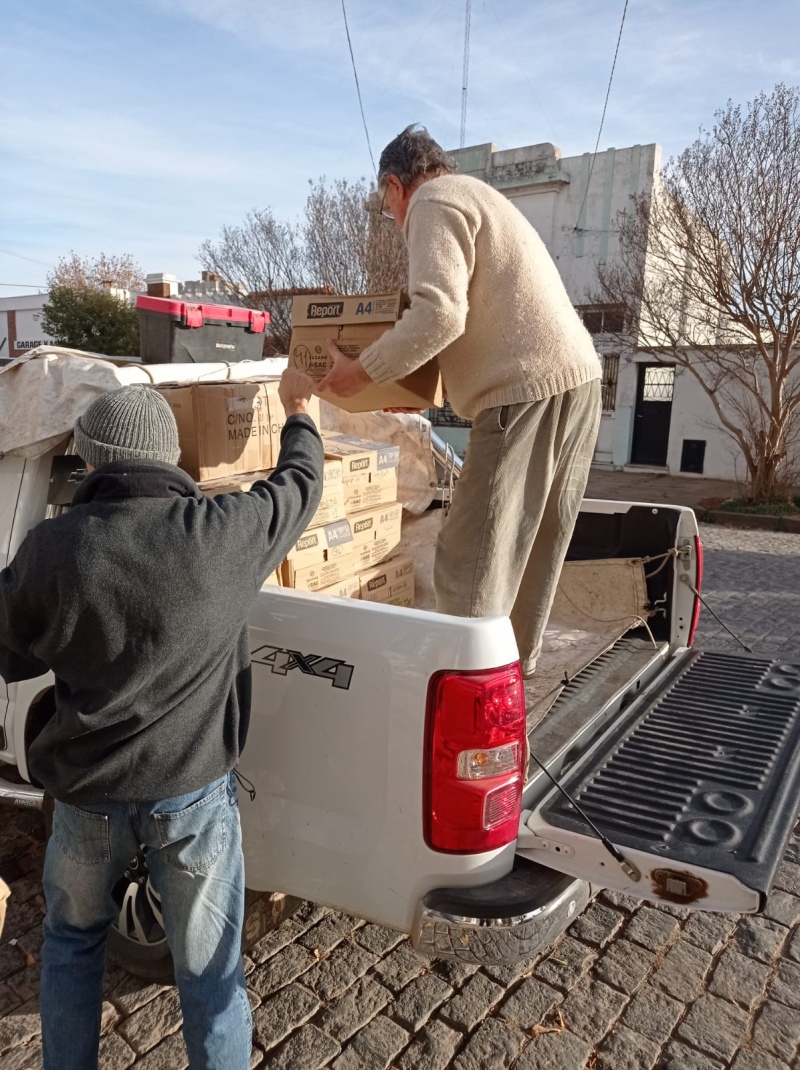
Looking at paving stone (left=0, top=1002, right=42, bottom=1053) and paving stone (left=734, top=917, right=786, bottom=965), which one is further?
paving stone (left=734, top=917, right=786, bottom=965)

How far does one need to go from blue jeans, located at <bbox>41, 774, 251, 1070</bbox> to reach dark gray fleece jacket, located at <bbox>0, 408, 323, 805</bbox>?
4.1 inches

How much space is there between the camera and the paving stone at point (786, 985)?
270 centimetres

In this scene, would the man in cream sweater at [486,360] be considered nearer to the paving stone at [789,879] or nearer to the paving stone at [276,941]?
the paving stone at [276,941]

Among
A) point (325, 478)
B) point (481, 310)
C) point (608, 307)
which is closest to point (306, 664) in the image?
point (325, 478)

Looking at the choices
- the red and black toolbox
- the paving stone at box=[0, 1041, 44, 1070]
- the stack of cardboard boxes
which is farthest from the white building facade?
the paving stone at box=[0, 1041, 44, 1070]

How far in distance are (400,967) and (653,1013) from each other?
0.84 m

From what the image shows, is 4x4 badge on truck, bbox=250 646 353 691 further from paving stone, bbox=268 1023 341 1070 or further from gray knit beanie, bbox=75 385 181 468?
paving stone, bbox=268 1023 341 1070

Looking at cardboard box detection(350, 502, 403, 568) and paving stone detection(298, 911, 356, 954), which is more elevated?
cardboard box detection(350, 502, 403, 568)

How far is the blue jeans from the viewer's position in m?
1.88

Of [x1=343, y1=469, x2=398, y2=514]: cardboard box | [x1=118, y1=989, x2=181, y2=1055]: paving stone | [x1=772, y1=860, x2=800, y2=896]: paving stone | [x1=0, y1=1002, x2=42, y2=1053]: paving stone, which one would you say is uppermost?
[x1=343, y1=469, x2=398, y2=514]: cardboard box

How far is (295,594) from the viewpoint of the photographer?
217cm

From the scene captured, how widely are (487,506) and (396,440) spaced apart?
1.95 metres

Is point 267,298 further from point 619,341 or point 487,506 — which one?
point 487,506

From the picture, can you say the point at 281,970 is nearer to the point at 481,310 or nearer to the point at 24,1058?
the point at 24,1058
